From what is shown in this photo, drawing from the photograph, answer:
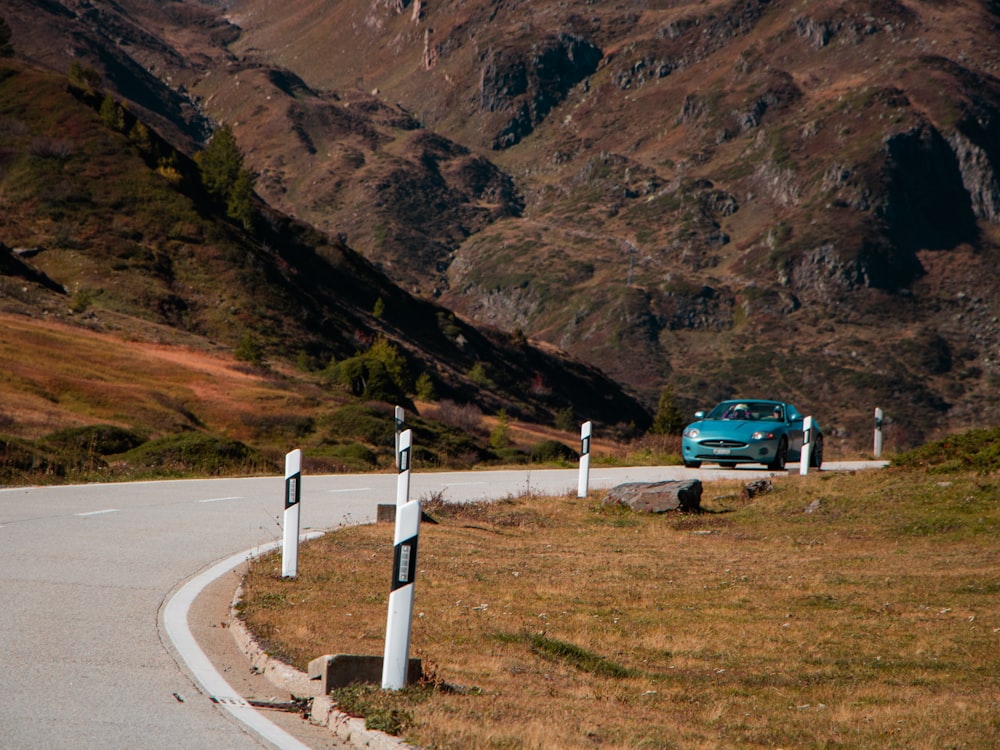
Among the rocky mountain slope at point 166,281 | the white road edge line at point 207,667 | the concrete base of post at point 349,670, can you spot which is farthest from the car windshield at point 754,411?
the rocky mountain slope at point 166,281

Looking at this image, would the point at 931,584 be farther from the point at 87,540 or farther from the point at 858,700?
the point at 87,540

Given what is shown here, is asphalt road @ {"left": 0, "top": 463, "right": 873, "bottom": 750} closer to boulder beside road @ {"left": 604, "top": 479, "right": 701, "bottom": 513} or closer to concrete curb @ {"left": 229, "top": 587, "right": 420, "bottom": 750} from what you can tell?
concrete curb @ {"left": 229, "top": 587, "right": 420, "bottom": 750}

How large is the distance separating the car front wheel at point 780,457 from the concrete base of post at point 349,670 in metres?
16.4

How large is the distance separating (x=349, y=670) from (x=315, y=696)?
227mm

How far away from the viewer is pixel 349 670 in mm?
6160

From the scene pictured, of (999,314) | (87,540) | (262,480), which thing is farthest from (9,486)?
(999,314)

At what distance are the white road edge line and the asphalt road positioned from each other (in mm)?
35

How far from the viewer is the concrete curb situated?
530 centimetres

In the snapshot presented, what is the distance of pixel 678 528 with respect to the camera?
49.7 feet

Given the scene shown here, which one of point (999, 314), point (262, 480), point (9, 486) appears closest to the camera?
point (9, 486)

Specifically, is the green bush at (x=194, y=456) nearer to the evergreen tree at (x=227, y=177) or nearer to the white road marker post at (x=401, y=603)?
the white road marker post at (x=401, y=603)

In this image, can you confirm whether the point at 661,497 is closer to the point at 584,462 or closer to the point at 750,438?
the point at 584,462

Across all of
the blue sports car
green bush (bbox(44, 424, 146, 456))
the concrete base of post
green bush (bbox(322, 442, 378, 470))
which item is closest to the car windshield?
the blue sports car

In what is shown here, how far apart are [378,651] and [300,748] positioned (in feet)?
6.63
